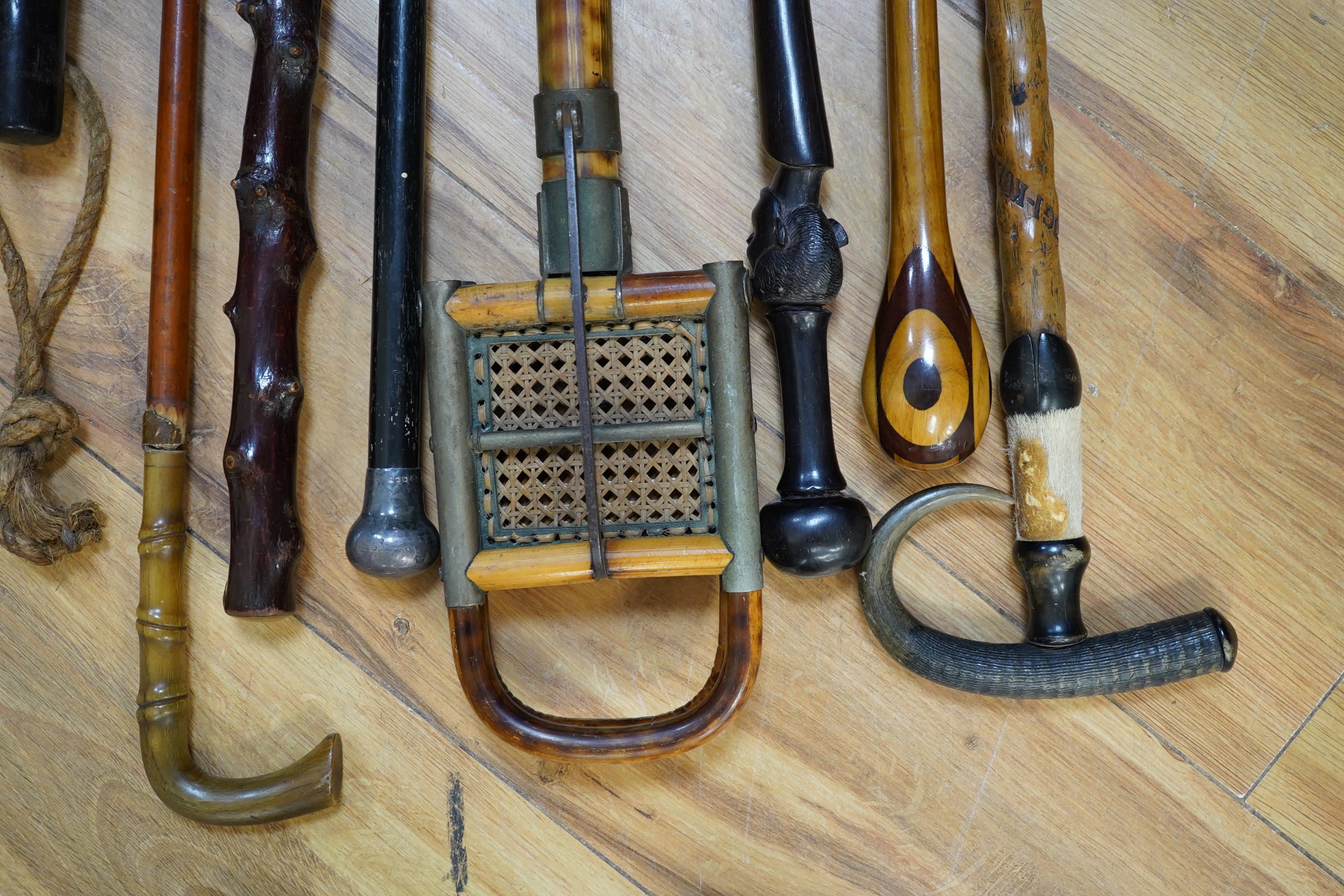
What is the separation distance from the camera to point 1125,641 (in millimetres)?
788

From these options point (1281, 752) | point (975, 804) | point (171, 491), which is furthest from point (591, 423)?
point (1281, 752)

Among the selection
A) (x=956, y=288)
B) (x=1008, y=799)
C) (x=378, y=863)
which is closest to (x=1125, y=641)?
(x=1008, y=799)

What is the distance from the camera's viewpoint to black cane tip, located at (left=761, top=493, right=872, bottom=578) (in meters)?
0.75

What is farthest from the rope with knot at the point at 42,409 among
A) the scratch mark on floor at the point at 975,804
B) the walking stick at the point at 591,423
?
the scratch mark on floor at the point at 975,804

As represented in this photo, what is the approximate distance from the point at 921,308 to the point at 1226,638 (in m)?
0.40

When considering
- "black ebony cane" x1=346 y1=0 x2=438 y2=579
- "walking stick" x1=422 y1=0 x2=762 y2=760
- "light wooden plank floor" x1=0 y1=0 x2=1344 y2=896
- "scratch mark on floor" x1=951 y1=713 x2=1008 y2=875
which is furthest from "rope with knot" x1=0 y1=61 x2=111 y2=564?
"scratch mark on floor" x1=951 y1=713 x2=1008 y2=875

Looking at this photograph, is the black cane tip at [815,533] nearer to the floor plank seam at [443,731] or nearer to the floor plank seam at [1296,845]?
the floor plank seam at [443,731]

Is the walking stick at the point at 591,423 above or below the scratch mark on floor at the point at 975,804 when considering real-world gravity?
above

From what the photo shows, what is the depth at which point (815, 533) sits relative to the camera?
75cm

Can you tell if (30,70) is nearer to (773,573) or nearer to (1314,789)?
(773,573)

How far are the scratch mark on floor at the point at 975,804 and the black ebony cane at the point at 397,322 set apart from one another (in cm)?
57

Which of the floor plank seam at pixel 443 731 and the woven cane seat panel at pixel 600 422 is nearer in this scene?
the woven cane seat panel at pixel 600 422

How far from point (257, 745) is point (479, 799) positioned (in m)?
0.23

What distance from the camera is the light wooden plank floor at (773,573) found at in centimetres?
85
